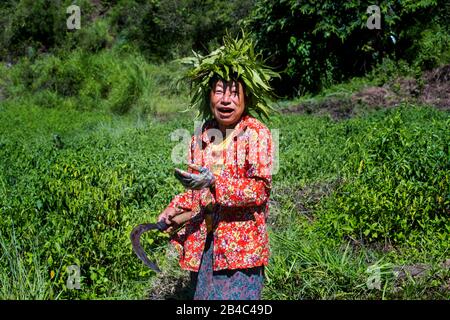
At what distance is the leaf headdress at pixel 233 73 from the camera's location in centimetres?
309

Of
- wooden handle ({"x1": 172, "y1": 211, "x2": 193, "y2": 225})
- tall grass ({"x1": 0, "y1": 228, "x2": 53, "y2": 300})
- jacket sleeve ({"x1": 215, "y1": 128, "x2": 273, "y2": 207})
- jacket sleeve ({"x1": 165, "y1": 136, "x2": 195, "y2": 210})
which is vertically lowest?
tall grass ({"x1": 0, "y1": 228, "x2": 53, "y2": 300})

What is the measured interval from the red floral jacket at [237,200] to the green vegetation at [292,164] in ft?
2.92

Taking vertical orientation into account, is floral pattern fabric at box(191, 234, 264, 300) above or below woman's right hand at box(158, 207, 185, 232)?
below

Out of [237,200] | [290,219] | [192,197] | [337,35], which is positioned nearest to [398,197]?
[290,219]

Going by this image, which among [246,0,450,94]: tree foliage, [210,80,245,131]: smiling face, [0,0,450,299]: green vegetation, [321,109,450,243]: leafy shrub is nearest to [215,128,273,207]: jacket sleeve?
[210,80,245,131]: smiling face

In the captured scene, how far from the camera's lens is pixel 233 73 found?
10.2 ft

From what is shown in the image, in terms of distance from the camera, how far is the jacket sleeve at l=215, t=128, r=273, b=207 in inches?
113

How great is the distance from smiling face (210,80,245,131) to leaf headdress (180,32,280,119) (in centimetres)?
4

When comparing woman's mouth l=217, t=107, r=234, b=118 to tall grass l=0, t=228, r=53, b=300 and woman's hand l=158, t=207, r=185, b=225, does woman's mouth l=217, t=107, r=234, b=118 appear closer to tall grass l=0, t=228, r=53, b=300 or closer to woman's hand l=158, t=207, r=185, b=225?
woman's hand l=158, t=207, r=185, b=225

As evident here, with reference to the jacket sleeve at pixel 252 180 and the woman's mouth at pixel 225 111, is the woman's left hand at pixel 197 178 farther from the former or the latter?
the woman's mouth at pixel 225 111

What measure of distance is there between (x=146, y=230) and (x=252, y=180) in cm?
63

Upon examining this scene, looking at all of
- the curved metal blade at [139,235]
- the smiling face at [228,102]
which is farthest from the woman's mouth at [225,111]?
the curved metal blade at [139,235]
